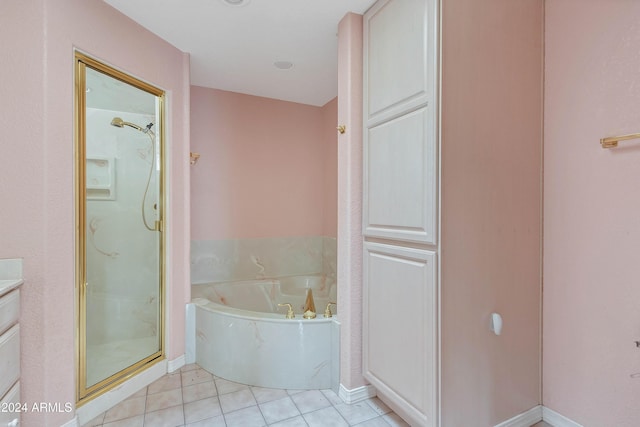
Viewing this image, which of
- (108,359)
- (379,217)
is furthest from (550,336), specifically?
(108,359)

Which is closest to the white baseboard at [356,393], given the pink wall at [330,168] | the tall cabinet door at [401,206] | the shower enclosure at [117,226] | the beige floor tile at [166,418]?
the tall cabinet door at [401,206]

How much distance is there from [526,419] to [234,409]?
5.11ft

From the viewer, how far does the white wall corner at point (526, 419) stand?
1475 millimetres

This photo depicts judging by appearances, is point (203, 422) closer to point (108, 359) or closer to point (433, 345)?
point (108, 359)

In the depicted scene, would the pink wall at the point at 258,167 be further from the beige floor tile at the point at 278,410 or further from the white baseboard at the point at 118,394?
the beige floor tile at the point at 278,410

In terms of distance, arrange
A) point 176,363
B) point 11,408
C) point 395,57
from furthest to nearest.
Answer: point 176,363
point 395,57
point 11,408

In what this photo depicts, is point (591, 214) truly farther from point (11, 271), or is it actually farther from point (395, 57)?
point (11, 271)

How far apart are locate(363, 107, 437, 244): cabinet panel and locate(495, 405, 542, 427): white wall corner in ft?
3.34

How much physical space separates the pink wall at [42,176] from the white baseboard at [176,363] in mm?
642

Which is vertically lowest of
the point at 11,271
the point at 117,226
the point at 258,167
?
the point at 11,271

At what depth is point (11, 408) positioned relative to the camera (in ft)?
4.13

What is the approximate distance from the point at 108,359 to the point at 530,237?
8.40 ft

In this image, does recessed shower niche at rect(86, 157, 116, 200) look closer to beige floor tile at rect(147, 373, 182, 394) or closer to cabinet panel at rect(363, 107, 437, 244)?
beige floor tile at rect(147, 373, 182, 394)

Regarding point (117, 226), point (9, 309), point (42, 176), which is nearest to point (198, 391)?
point (9, 309)
